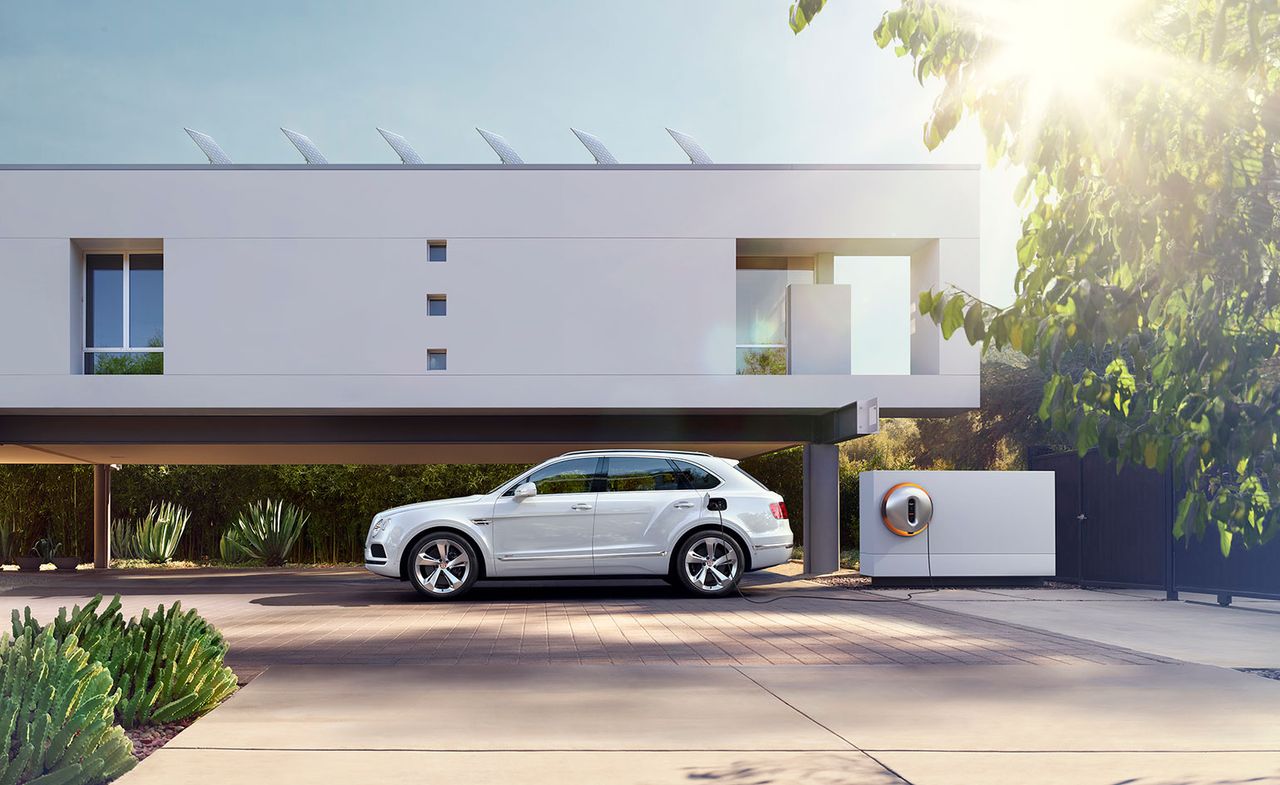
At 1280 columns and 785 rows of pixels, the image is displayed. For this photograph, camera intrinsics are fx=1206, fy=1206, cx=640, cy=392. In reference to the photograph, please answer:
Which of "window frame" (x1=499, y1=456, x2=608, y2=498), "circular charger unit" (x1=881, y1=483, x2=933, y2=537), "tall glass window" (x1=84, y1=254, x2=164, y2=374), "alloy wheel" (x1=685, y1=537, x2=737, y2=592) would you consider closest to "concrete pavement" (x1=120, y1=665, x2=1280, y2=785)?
"window frame" (x1=499, y1=456, x2=608, y2=498)

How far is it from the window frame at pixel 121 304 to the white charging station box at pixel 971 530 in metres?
11.3

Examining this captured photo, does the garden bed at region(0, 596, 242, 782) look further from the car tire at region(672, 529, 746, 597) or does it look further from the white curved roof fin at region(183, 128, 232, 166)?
the white curved roof fin at region(183, 128, 232, 166)

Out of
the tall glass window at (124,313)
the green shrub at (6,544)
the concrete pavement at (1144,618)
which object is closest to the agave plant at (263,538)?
the green shrub at (6,544)

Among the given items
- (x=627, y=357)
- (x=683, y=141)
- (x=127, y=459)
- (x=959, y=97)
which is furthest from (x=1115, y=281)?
(x=127, y=459)

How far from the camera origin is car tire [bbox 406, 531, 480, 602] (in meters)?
13.8

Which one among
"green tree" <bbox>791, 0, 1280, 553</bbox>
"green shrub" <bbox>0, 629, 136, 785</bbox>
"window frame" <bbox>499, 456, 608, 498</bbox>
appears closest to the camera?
"green tree" <bbox>791, 0, 1280, 553</bbox>

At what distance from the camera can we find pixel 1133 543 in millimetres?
15742

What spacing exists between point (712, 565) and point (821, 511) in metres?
5.67

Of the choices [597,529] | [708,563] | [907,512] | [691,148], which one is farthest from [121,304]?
[907,512]

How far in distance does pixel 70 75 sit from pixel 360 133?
1082 centimetres

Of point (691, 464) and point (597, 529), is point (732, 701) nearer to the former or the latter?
point (597, 529)

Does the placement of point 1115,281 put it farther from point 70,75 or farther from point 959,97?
point 70,75

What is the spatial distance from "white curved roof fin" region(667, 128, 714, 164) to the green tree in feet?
49.3

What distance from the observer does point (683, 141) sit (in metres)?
19.5
